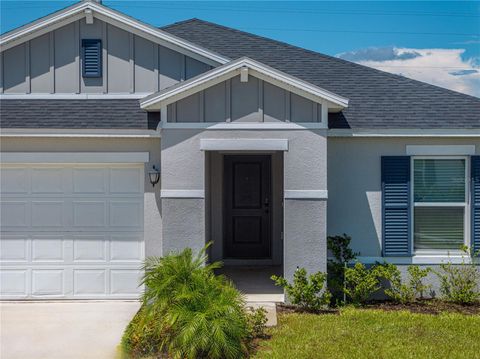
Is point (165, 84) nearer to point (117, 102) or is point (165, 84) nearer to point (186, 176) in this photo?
point (117, 102)

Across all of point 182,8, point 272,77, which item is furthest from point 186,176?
point 182,8

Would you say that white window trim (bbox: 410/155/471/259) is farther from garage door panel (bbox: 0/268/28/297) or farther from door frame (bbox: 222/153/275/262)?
garage door panel (bbox: 0/268/28/297)

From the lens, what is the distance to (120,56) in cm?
1041

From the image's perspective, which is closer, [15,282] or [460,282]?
[460,282]

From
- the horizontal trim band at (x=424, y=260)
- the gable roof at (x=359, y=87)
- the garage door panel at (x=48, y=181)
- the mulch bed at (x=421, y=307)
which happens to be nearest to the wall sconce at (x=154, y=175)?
the garage door panel at (x=48, y=181)

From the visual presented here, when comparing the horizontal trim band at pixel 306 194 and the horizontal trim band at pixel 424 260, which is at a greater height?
the horizontal trim band at pixel 306 194

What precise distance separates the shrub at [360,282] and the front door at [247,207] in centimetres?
334

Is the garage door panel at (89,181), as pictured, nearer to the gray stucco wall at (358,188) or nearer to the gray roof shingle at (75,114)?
the gray roof shingle at (75,114)

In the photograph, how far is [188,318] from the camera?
6.56 metres

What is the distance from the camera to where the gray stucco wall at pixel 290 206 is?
873 centimetres

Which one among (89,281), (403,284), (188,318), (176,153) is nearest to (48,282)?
(89,281)

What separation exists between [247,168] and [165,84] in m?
2.97

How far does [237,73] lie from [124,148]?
2.61 metres

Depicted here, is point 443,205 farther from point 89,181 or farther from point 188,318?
point 89,181
